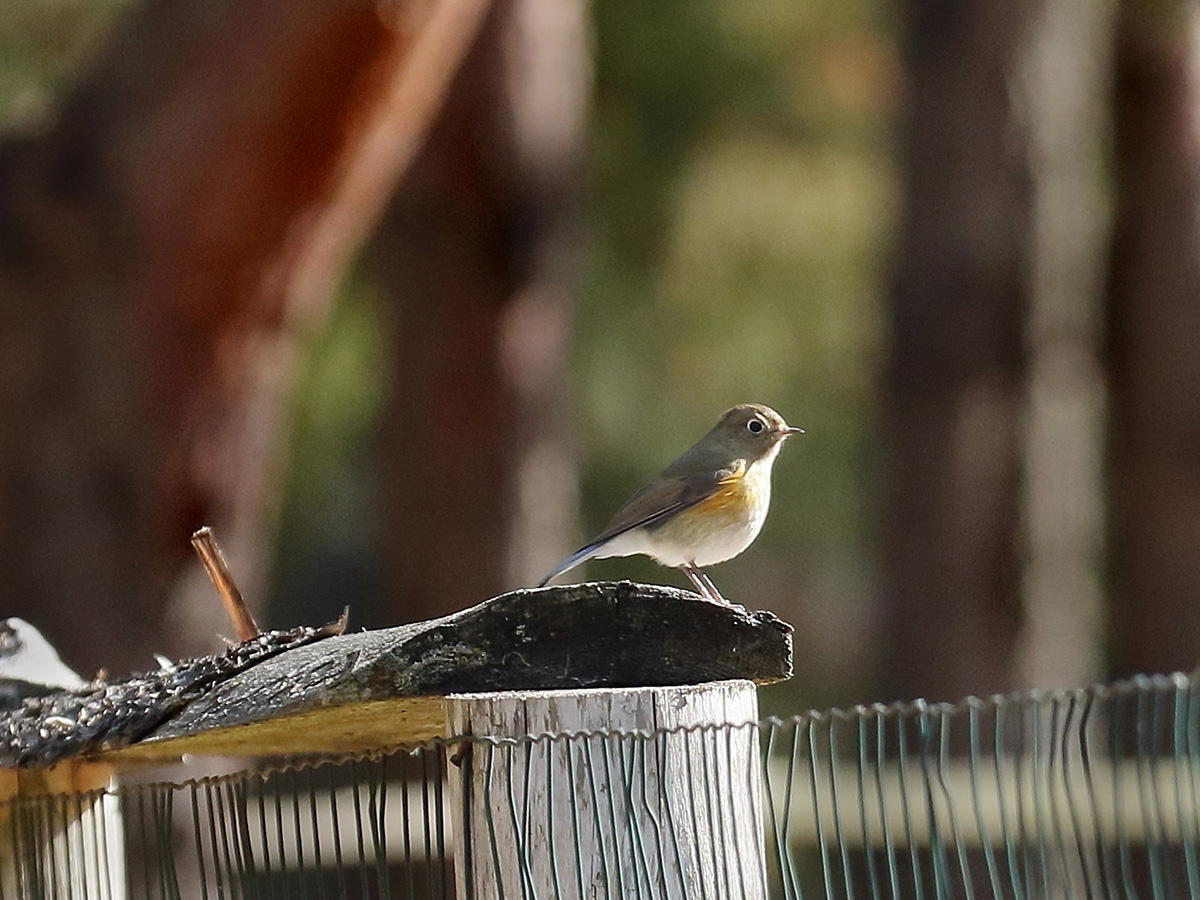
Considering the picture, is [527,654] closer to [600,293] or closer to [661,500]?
[661,500]

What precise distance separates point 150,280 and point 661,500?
11.8ft

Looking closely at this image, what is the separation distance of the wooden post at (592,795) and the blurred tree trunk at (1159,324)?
383 inches

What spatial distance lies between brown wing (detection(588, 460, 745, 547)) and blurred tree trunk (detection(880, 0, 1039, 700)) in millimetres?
6063

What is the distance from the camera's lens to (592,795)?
2.82 metres

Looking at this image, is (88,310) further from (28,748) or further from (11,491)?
(28,748)

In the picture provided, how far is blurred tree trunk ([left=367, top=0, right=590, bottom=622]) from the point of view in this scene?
10727 mm

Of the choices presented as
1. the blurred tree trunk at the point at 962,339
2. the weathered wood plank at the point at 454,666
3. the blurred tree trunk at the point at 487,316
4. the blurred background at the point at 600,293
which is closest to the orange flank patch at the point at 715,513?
the weathered wood plank at the point at 454,666

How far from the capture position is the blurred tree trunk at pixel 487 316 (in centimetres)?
1073

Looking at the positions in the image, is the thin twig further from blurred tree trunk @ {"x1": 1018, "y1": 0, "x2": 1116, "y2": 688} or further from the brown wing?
blurred tree trunk @ {"x1": 1018, "y1": 0, "x2": 1116, "y2": 688}

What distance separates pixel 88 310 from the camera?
8047 millimetres

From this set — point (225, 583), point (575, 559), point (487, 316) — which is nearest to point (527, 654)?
point (225, 583)

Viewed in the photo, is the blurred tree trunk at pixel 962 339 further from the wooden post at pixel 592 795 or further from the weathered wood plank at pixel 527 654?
the wooden post at pixel 592 795

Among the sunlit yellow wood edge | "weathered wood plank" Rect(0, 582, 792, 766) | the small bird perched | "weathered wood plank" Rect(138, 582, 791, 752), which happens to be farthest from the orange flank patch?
"weathered wood plank" Rect(138, 582, 791, 752)

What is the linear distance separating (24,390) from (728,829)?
5.98 metres
